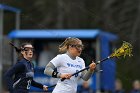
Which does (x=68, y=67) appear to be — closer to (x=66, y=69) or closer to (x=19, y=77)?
(x=66, y=69)

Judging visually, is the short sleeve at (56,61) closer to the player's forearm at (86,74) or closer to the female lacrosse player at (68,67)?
the female lacrosse player at (68,67)

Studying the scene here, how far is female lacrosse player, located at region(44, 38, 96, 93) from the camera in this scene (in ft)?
37.2

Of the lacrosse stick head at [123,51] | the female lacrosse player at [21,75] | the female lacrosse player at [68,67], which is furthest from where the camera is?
the female lacrosse player at [21,75]

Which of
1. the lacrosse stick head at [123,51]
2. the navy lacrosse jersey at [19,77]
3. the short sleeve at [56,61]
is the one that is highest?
the lacrosse stick head at [123,51]

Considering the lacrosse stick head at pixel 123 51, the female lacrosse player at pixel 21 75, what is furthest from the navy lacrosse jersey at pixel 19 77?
the lacrosse stick head at pixel 123 51

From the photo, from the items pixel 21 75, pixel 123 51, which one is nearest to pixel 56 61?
pixel 21 75

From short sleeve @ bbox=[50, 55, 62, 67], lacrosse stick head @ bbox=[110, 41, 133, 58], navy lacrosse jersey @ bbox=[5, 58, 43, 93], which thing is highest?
lacrosse stick head @ bbox=[110, 41, 133, 58]

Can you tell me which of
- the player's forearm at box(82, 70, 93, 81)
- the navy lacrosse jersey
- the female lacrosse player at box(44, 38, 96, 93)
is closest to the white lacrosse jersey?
the female lacrosse player at box(44, 38, 96, 93)

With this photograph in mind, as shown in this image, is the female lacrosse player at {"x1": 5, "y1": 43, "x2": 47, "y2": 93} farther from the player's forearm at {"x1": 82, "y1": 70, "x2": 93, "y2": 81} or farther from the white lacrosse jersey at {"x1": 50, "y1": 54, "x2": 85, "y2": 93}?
the player's forearm at {"x1": 82, "y1": 70, "x2": 93, "y2": 81}

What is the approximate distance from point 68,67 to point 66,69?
0.15ft

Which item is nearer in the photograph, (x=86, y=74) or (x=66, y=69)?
(x=66, y=69)

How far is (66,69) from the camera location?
452 inches

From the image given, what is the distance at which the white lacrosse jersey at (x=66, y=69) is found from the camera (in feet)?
37.3

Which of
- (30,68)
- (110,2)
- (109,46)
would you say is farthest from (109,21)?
(30,68)
